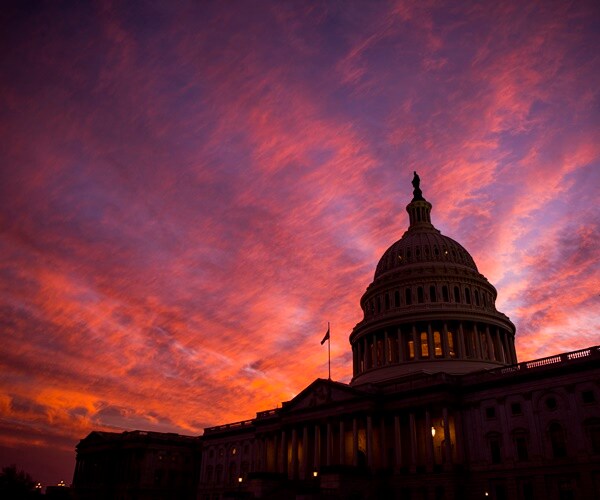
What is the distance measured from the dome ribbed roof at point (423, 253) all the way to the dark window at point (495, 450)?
38.0 meters

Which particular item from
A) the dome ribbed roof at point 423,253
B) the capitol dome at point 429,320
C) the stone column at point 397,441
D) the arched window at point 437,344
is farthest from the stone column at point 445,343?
the stone column at point 397,441

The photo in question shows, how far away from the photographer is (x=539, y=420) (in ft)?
178

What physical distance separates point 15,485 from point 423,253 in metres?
101

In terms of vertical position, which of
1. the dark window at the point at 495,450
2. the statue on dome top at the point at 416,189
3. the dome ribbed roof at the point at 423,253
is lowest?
the dark window at the point at 495,450

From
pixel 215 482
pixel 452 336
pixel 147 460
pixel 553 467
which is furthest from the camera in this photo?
pixel 147 460

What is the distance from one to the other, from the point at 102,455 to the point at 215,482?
124 feet

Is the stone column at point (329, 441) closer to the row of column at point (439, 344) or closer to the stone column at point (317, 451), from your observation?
the stone column at point (317, 451)

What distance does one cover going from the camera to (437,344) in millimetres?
82000

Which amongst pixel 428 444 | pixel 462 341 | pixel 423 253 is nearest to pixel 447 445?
pixel 428 444

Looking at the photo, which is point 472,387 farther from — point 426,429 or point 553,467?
point 553,467

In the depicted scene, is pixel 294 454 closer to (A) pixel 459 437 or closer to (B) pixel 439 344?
(A) pixel 459 437

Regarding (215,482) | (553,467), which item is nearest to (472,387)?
(553,467)

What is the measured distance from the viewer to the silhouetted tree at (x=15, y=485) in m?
110

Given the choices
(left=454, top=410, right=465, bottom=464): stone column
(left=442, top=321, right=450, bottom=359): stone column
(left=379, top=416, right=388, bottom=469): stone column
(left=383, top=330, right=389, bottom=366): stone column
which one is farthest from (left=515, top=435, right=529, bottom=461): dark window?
(left=383, top=330, right=389, bottom=366): stone column
